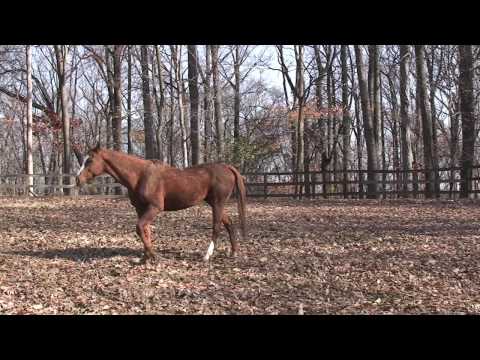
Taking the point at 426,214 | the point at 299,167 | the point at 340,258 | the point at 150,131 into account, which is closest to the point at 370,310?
the point at 340,258

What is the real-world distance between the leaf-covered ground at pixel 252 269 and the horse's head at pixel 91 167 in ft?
4.37

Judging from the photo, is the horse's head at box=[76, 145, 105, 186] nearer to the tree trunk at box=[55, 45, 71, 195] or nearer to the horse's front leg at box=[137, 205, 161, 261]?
the horse's front leg at box=[137, 205, 161, 261]

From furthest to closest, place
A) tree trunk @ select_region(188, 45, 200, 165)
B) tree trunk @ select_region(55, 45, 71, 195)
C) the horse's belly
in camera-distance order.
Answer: tree trunk @ select_region(55, 45, 71, 195)
tree trunk @ select_region(188, 45, 200, 165)
the horse's belly

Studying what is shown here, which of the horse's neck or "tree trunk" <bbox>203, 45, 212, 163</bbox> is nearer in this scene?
the horse's neck

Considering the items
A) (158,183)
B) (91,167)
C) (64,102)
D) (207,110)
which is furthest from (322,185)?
(91,167)

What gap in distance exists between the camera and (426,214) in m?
13.5

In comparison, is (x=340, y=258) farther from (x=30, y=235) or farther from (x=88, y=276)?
(x=30, y=235)

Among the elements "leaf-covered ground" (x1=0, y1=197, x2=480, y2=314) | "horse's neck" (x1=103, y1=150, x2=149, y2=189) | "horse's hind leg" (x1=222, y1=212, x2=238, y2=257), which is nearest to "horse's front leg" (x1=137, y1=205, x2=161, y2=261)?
"leaf-covered ground" (x1=0, y1=197, x2=480, y2=314)

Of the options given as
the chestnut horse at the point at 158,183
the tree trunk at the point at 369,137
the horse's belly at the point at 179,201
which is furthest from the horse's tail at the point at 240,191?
the tree trunk at the point at 369,137

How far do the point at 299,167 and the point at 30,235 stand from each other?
1813 centimetres

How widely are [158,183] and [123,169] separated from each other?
1.96 ft

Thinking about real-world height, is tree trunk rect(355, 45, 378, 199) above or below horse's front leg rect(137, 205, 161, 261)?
above

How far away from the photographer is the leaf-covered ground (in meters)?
5.01

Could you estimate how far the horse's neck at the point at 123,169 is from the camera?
23.9 ft
